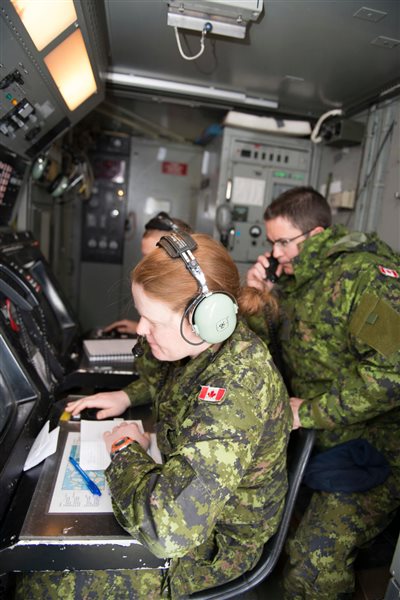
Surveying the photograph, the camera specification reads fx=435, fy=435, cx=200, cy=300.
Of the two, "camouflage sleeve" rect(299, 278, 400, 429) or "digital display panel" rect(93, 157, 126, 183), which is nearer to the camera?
"camouflage sleeve" rect(299, 278, 400, 429)

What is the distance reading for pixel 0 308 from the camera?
1478 millimetres

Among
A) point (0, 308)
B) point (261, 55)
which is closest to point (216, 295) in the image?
point (0, 308)

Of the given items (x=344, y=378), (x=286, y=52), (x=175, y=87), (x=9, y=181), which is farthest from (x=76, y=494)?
(x=175, y=87)

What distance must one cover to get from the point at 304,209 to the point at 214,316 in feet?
3.49

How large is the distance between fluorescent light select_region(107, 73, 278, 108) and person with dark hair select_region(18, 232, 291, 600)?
68.6 inches

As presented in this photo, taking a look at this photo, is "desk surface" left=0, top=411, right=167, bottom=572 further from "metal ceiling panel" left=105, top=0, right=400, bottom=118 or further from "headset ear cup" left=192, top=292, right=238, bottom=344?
"metal ceiling panel" left=105, top=0, right=400, bottom=118

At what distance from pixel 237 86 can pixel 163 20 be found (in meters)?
0.82

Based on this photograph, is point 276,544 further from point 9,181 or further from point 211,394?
point 9,181

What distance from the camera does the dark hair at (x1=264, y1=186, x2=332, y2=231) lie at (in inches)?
70.7

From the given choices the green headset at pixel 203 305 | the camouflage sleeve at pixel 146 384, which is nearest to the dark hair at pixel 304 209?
the camouflage sleeve at pixel 146 384

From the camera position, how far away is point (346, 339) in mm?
1582

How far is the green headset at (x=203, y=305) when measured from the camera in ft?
2.96

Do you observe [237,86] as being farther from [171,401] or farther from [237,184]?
[171,401]

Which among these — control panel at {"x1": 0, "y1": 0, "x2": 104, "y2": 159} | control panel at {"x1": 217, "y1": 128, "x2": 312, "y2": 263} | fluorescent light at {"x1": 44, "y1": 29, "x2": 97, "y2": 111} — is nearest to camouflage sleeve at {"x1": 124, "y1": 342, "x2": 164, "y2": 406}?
control panel at {"x1": 0, "y1": 0, "x2": 104, "y2": 159}
